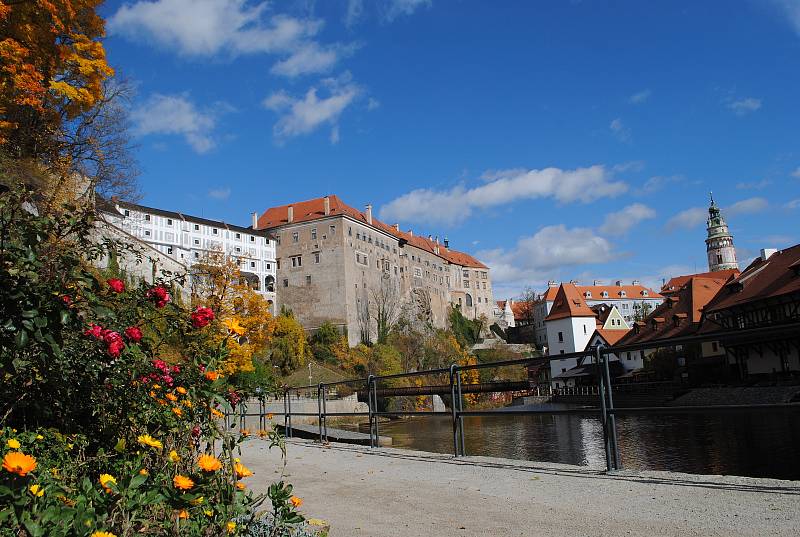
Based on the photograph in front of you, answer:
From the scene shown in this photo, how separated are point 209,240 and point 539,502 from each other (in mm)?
75761

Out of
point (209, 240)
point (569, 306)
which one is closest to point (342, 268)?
point (209, 240)

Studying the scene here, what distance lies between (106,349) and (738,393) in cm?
3742

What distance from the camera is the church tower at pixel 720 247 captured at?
428ft

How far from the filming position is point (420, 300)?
306 feet

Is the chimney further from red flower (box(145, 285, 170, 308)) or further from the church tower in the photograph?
the church tower

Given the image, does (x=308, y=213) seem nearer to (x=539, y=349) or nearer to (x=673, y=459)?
(x=539, y=349)

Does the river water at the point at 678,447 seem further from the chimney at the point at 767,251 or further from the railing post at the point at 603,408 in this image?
the chimney at the point at 767,251

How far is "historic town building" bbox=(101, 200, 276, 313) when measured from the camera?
230 ft

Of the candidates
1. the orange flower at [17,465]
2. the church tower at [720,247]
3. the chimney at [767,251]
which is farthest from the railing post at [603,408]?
the church tower at [720,247]

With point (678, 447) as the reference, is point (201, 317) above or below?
above

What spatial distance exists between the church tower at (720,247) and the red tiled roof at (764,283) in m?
96.1

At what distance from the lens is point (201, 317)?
436 centimetres

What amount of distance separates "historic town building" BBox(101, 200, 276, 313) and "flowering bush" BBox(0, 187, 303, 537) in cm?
6484

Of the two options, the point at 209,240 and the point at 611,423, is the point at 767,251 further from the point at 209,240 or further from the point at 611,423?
A: the point at 209,240
